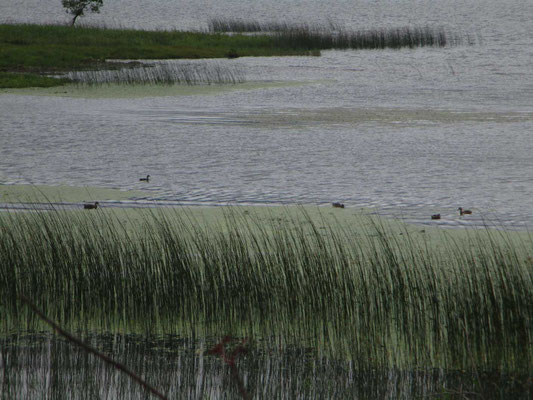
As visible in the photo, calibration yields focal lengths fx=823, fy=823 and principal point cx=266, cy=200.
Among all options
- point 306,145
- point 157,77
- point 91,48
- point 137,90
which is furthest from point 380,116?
point 91,48

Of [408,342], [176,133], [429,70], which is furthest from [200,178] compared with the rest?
[429,70]

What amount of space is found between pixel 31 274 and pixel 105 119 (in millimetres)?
9330

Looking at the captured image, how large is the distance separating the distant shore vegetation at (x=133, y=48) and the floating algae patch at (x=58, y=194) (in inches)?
449

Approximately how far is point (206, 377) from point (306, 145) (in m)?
7.47

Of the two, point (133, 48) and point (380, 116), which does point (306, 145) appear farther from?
point (133, 48)

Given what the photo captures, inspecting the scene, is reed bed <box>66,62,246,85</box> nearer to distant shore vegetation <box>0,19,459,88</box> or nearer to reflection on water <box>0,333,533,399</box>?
distant shore vegetation <box>0,19,459,88</box>

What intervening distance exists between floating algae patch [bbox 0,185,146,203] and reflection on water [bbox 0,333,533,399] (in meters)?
3.53

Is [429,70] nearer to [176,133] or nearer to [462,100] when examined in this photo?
[462,100]

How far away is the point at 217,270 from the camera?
4.62m

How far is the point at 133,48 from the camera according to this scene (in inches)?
1169

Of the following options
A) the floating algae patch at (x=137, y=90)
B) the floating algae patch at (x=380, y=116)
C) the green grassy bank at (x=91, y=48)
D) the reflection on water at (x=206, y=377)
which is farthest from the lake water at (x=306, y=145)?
the green grassy bank at (x=91, y=48)

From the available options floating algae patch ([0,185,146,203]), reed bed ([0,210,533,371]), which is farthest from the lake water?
reed bed ([0,210,533,371])

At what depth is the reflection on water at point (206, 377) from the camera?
12.1ft

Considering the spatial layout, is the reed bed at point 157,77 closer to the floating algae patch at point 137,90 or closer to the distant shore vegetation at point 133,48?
the distant shore vegetation at point 133,48
